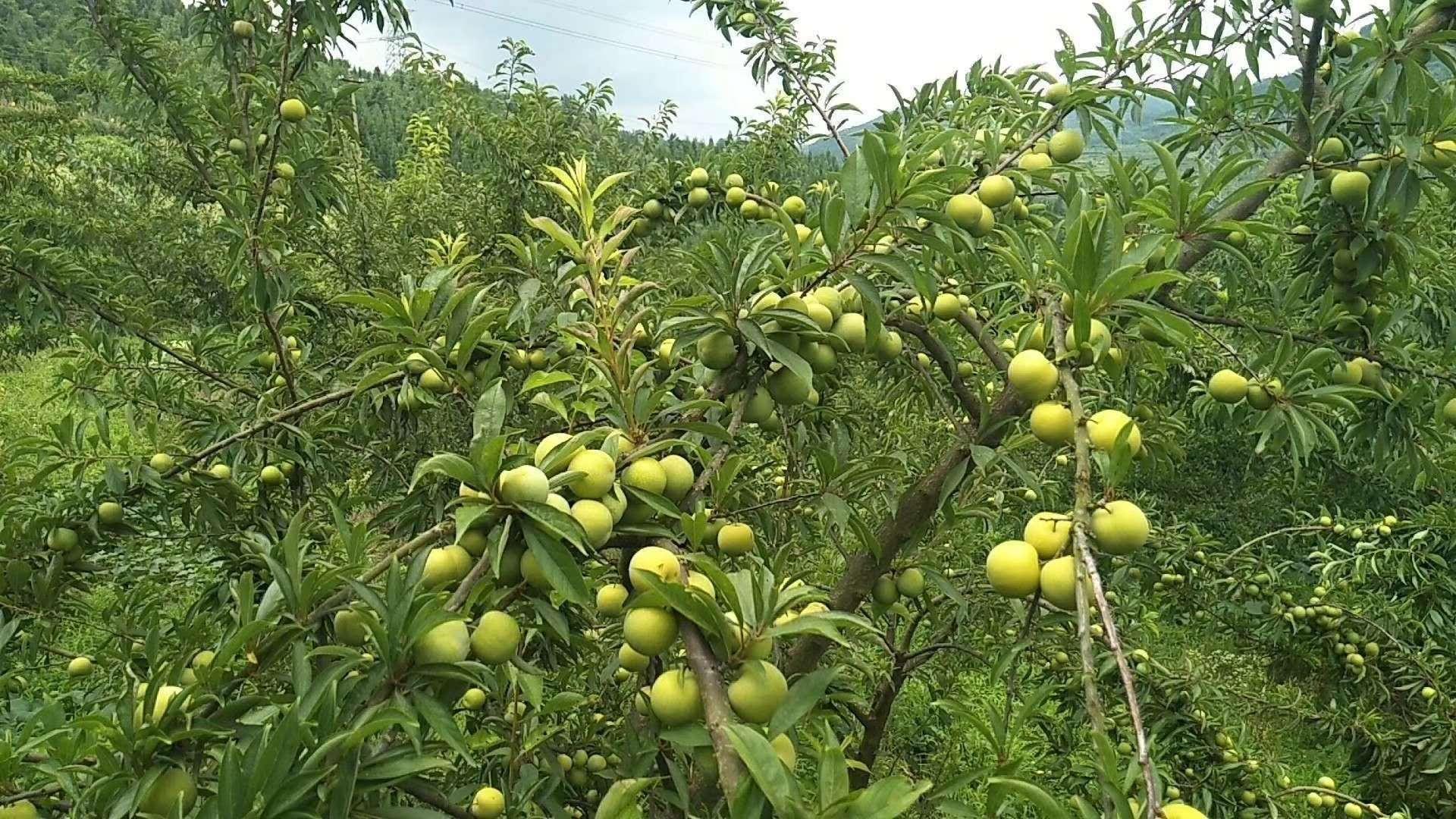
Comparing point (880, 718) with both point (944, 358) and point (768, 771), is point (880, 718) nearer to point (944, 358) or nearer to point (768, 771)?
point (944, 358)

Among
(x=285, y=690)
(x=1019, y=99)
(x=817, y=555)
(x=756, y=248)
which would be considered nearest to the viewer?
(x=285, y=690)

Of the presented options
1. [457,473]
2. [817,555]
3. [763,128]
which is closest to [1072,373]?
[457,473]

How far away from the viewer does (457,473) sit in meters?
0.89

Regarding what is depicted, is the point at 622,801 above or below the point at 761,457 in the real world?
above

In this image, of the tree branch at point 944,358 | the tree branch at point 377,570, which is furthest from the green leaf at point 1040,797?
the tree branch at point 944,358

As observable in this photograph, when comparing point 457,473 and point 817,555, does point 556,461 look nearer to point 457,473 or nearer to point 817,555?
point 457,473

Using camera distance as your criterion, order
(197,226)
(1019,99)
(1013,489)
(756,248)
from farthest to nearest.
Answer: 1. (197,226)
2. (1013,489)
3. (1019,99)
4. (756,248)

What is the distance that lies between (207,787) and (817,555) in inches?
101

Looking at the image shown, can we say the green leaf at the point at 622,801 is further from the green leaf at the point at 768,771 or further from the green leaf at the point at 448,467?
the green leaf at the point at 448,467

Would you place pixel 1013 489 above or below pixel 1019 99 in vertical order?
below

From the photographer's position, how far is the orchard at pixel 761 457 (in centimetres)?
89

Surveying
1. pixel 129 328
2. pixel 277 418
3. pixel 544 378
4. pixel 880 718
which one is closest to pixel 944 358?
pixel 544 378

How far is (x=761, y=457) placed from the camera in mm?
2791

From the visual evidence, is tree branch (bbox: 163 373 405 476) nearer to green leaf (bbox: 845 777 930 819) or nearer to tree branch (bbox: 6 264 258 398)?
tree branch (bbox: 6 264 258 398)
